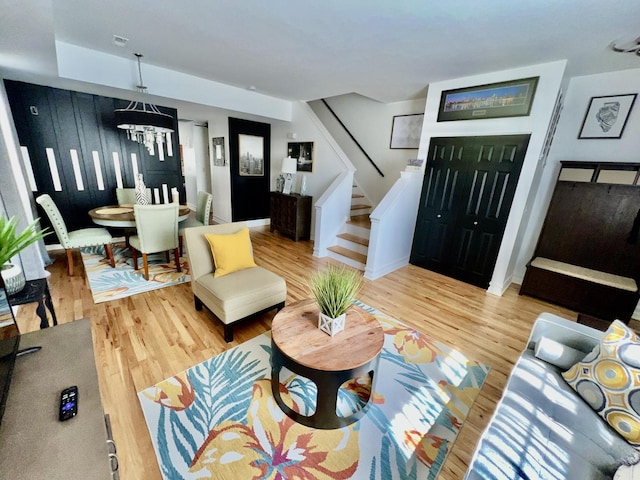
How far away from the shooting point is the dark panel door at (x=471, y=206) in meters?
3.04

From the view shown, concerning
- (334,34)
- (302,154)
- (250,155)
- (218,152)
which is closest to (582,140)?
(334,34)

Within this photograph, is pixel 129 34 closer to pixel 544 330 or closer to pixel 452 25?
pixel 452 25

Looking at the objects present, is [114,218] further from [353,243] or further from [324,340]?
[353,243]

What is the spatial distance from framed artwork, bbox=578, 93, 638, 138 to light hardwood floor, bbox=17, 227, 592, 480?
6.52 ft

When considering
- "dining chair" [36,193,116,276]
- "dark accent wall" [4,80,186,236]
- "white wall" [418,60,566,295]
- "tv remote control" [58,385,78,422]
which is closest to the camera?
"tv remote control" [58,385,78,422]

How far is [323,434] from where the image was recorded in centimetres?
147

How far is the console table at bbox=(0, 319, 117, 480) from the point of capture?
30.5 inches

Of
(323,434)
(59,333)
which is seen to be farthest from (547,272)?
(59,333)

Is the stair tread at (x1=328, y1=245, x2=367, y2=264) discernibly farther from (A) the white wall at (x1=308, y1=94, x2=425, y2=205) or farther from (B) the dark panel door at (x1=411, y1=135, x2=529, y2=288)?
(A) the white wall at (x1=308, y1=94, x2=425, y2=205)

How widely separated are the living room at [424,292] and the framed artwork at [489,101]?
0.07 m

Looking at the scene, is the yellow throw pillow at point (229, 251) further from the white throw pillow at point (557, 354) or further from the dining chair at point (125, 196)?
the dining chair at point (125, 196)

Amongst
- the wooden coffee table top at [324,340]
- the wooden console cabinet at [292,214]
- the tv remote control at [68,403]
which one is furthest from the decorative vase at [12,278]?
the wooden console cabinet at [292,214]

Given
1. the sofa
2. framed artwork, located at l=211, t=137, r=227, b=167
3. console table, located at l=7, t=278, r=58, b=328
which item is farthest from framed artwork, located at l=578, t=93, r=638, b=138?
framed artwork, located at l=211, t=137, r=227, b=167

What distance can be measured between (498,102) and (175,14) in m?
3.34
